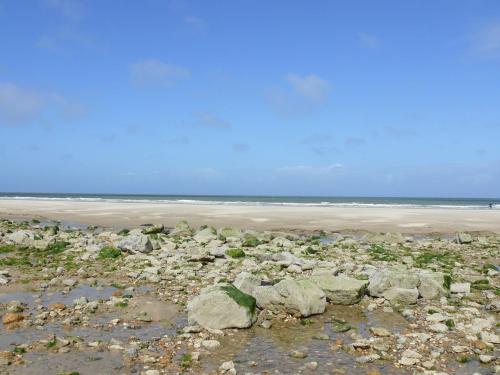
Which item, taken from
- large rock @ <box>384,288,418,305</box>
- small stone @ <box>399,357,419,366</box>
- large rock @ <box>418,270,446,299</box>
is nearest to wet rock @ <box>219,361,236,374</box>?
small stone @ <box>399,357,419,366</box>

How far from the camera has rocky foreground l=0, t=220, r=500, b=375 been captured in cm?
772

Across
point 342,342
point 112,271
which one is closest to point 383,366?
point 342,342

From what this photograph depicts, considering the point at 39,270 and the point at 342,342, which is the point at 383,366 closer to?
the point at 342,342

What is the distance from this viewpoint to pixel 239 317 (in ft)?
31.1

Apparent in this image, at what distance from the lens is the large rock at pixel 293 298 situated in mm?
10271

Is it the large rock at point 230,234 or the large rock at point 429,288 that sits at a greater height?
the large rock at point 230,234

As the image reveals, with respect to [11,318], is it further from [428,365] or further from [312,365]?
[428,365]

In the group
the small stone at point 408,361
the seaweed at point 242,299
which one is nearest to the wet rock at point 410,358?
the small stone at point 408,361

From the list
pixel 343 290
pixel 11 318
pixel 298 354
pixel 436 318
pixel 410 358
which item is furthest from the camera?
pixel 343 290

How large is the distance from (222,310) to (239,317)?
391 mm

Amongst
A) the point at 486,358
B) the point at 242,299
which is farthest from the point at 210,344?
the point at 486,358

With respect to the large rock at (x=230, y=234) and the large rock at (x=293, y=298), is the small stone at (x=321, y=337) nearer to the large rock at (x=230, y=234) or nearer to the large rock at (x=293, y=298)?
the large rock at (x=293, y=298)

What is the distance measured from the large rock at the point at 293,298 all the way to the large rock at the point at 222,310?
27.1 inches

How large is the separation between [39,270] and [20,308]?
4.88m
